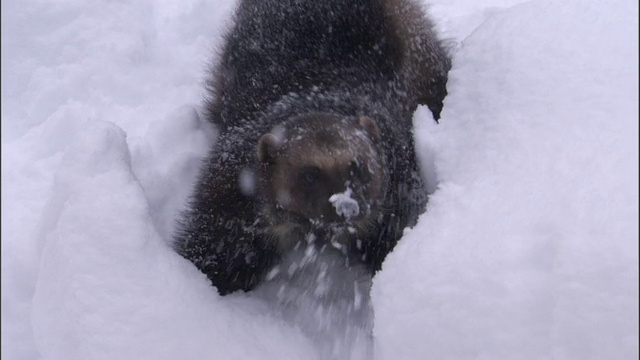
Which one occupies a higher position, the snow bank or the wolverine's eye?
the snow bank

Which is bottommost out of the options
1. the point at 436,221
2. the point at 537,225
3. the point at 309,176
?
the point at 309,176

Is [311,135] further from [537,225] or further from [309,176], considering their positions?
[537,225]

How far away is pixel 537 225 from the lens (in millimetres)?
2104

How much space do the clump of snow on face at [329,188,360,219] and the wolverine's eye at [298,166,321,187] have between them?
0.12 metres

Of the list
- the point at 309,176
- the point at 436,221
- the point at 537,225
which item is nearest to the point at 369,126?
the point at 309,176

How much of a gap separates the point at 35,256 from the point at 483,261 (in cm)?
173

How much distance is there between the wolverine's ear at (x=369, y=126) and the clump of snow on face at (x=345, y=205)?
42cm

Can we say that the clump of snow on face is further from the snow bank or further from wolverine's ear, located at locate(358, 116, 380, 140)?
wolverine's ear, located at locate(358, 116, 380, 140)

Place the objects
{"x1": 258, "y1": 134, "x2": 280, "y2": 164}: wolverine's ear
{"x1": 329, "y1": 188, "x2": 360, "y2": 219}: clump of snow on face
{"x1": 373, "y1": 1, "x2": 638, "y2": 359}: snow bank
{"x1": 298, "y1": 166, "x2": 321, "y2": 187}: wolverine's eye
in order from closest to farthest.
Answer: {"x1": 373, "y1": 1, "x2": 638, "y2": 359}: snow bank, {"x1": 329, "y1": 188, "x2": 360, "y2": 219}: clump of snow on face, {"x1": 298, "y1": 166, "x2": 321, "y2": 187}: wolverine's eye, {"x1": 258, "y1": 134, "x2": 280, "y2": 164}: wolverine's ear

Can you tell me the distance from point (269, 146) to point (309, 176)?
25cm

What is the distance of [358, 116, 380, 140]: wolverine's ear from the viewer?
2.93m

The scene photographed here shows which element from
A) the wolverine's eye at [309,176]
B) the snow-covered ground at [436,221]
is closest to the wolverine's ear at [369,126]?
the snow-covered ground at [436,221]

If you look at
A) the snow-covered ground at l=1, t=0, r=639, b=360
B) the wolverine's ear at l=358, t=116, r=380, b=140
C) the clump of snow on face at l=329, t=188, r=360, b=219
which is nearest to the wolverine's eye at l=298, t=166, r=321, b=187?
the clump of snow on face at l=329, t=188, r=360, b=219

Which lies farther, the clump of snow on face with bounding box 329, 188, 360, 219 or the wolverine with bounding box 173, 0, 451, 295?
the wolverine with bounding box 173, 0, 451, 295
